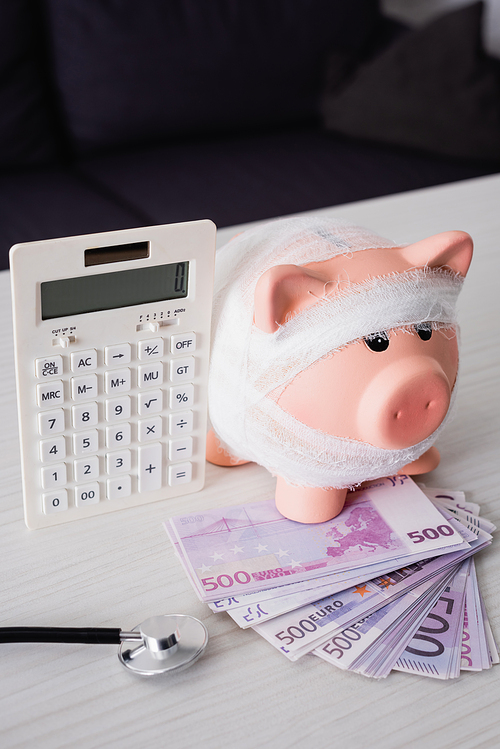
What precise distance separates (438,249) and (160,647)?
33 cm

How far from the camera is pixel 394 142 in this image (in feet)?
6.42

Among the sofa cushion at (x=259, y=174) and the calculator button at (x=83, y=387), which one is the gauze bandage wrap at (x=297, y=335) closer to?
the calculator button at (x=83, y=387)

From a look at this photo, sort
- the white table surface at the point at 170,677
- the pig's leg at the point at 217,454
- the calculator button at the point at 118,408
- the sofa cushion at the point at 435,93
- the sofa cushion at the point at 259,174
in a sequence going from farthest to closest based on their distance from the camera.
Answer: the sofa cushion at the point at 435,93 → the sofa cushion at the point at 259,174 → the pig's leg at the point at 217,454 → the calculator button at the point at 118,408 → the white table surface at the point at 170,677

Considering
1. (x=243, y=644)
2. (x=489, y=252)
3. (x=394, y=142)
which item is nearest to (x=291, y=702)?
(x=243, y=644)

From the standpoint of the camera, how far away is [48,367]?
1.67 ft

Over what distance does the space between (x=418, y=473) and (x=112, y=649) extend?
1.01ft

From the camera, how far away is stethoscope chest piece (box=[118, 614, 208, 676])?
0.46 meters

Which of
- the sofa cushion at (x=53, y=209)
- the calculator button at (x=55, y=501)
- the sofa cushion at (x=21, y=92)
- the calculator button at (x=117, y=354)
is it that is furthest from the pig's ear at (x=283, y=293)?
the sofa cushion at (x=21, y=92)

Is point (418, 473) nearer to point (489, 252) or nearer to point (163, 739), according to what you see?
point (163, 739)

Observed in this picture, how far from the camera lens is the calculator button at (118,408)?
54 cm

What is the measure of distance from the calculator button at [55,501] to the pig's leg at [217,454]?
14 centimetres

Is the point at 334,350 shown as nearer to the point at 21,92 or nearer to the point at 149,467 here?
the point at 149,467

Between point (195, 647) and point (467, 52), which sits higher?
point (467, 52)

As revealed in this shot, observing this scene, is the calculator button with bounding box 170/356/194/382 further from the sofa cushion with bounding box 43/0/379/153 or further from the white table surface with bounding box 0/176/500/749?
the sofa cushion with bounding box 43/0/379/153
